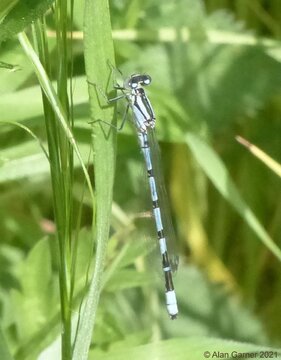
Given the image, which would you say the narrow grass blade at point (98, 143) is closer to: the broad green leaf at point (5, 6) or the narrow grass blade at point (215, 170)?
the broad green leaf at point (5, 6)

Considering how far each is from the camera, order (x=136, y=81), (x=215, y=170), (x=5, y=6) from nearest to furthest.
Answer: (x=5, y=6), (x=136, y=81), (x=215, y=170)

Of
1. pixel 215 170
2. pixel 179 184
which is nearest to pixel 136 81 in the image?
pixel 215 170

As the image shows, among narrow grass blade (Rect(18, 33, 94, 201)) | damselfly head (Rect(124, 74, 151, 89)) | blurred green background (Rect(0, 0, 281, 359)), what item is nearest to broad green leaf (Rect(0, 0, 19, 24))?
narrow grass blade (Rect(18, 33, 94, 201))

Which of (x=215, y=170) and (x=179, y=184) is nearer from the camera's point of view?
(x=215, y=170)

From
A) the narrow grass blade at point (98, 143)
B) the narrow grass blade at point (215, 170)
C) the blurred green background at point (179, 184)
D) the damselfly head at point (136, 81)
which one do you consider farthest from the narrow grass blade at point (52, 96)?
the narrow grass blade at point (215, 170)

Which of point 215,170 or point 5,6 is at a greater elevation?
point 5,6

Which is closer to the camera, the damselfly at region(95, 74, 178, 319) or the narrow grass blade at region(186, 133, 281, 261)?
the damselfly at region(95, 74, 178, 319)

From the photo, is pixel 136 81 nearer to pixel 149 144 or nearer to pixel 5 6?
pixel 149 144

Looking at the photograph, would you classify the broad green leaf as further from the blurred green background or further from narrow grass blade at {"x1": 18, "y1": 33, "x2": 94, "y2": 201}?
the blurred green background
